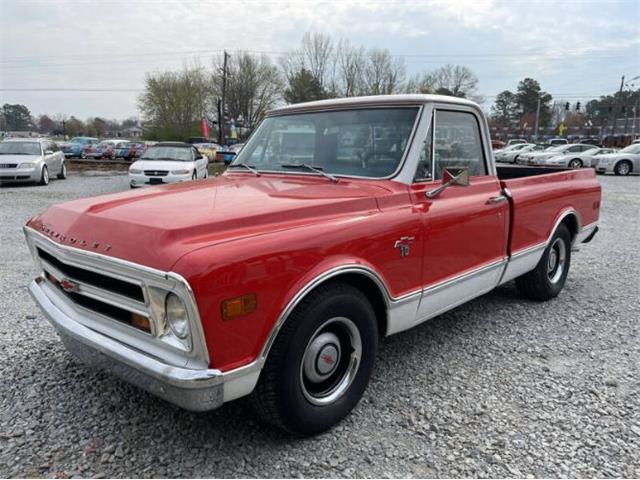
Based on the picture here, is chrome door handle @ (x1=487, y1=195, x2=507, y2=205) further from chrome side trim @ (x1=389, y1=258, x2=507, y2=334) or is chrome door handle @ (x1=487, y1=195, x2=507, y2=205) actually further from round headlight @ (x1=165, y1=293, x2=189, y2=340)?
round headlight @ (x1=165, y1=293, x2=189, y2=340)

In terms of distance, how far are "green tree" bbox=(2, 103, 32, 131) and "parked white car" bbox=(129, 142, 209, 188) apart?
239 ft

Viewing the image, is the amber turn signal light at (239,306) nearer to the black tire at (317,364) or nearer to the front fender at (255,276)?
the front fender at (255,276)

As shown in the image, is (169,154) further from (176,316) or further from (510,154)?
(510,154)

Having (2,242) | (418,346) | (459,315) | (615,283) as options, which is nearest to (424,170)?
(418,346)

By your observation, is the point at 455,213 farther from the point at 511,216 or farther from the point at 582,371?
the point at 582,371

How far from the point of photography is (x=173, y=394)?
2.11 meters

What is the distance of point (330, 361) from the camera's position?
2.68 meters

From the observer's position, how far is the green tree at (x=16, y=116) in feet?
242

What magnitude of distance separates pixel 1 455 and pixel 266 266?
1.73m

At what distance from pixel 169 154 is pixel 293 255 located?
13.9 meters

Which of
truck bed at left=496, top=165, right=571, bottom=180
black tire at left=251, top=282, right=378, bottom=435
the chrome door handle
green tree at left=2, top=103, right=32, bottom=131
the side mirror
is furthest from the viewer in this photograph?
green tree at left=2, top=103, right=32, bottom=131

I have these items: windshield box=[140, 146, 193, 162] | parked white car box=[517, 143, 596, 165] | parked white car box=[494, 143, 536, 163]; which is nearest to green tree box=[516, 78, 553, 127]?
parked white car box=[494, 143, 536, 163]

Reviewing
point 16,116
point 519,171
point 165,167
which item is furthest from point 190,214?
point 16,116

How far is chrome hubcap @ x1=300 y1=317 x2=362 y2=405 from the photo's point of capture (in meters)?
2.57
